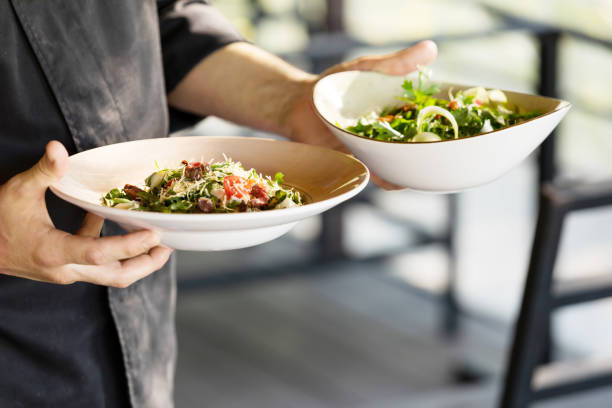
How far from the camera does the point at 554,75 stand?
2.63 metres

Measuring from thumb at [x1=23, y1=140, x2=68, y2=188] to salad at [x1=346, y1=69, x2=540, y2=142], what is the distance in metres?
0.41

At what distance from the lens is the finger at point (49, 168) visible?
2.33 ft

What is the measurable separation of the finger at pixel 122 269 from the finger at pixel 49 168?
0.11 m

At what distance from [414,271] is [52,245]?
9.55 feet

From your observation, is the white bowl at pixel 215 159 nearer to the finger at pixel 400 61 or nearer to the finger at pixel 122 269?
the finger at pixel 122 269

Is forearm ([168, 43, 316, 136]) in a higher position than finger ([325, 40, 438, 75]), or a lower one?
lower

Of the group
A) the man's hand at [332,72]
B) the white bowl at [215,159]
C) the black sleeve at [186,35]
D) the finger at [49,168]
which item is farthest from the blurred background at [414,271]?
the finger at [49,168]

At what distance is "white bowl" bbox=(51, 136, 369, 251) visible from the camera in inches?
27.2

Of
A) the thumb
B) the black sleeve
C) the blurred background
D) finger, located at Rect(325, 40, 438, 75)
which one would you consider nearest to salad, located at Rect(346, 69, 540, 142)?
finger, located at Rect(325, 40, 438, 75)

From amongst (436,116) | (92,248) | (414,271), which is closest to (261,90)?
(436,116)

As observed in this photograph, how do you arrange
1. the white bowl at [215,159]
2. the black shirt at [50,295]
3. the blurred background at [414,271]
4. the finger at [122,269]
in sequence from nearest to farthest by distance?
the white bowl at [215,159], the finger at [122,269], the black shirt at [50,295], the blurred background at [414,271]

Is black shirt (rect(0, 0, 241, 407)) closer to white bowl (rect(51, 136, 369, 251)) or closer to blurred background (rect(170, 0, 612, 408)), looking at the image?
white bowl (rect(51, 136, 369, 251))

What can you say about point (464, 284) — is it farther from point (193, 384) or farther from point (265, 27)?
point (265, 27)

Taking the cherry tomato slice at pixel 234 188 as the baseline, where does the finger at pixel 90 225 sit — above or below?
below
